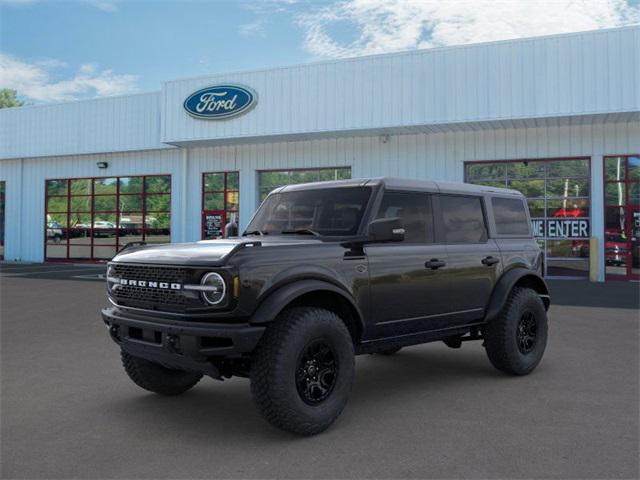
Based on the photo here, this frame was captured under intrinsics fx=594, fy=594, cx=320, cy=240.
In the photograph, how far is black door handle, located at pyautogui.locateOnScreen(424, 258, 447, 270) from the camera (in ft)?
16.9

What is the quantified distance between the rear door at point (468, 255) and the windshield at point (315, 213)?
950mm

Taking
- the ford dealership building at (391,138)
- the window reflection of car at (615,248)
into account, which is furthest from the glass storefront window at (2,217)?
the window reflection of car at (615,248)

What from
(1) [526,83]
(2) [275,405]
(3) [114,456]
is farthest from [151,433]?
(1) [526,83]

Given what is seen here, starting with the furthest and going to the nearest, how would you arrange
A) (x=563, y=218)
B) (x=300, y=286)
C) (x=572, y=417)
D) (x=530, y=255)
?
(x=563, y=218), (x=530, y=255), (x=572, y=417), (x=300, y=286)

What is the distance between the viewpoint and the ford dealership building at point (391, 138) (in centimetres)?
1597

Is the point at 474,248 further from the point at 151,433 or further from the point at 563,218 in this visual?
the point at 563,218

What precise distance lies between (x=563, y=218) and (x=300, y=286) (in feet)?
50.1

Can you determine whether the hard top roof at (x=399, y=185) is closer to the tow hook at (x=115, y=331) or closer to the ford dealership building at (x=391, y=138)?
the tow hook at (x=115, y=331)

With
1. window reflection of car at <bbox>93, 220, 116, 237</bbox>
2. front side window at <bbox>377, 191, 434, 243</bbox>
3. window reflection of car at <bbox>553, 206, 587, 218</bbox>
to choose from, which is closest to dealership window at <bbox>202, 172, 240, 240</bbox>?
window reflection of car at <bbox>93, 220, 116, 237</bbox>

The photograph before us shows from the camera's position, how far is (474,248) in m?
5.71

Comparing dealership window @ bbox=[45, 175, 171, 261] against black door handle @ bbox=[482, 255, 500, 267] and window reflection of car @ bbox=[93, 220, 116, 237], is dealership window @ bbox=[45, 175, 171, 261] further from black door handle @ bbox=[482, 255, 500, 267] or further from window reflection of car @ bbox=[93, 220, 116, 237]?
black door handle @ bbox=[482, 255, 500, 267]

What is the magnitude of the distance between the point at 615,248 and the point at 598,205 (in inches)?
52.3

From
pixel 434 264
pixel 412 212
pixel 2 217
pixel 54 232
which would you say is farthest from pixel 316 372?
pixel 2 217

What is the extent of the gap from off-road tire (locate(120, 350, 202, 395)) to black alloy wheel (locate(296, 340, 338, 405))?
58.7 inches
